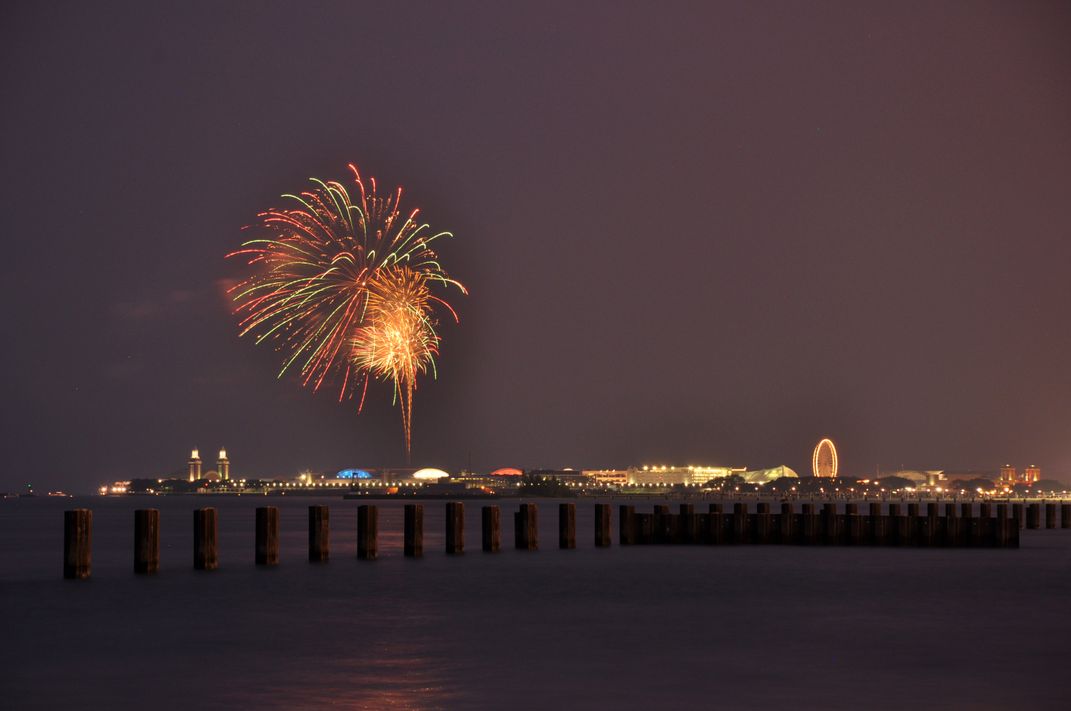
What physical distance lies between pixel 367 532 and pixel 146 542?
914 centimetres

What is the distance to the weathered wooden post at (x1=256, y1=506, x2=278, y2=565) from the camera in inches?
1628

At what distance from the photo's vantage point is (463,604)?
3428 cm

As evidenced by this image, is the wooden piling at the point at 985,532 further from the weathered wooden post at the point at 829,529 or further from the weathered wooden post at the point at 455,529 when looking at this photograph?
the weathered wooden post at the point at 455,529

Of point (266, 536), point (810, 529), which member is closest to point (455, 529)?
point (266, 536)

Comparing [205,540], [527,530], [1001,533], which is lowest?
[1001,533]

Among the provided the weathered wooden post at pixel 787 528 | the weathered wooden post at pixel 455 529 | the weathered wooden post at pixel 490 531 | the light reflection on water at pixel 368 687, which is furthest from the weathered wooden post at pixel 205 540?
the weathered wooden post at pixel 787 528

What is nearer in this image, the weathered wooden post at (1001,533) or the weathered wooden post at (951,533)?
the weathered wooden post at (951,533)

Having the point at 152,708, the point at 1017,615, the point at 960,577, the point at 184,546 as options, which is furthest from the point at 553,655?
the point at 184,546

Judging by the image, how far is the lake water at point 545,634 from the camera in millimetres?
20734

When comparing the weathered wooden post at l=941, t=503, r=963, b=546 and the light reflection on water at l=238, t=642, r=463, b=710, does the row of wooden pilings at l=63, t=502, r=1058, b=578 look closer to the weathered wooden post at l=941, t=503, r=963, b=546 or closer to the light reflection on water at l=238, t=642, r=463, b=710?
the weathered wooden post at l=941, t=503, r=963, b=546

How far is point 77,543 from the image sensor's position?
122 ft

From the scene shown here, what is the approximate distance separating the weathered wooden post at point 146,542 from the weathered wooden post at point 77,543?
1.25 meters

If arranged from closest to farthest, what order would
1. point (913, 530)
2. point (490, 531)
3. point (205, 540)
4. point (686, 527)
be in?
point (205, 540), point (490, 531), point (913, 530), point (686, 527)

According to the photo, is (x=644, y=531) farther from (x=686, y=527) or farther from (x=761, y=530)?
(x=761, y=530)
